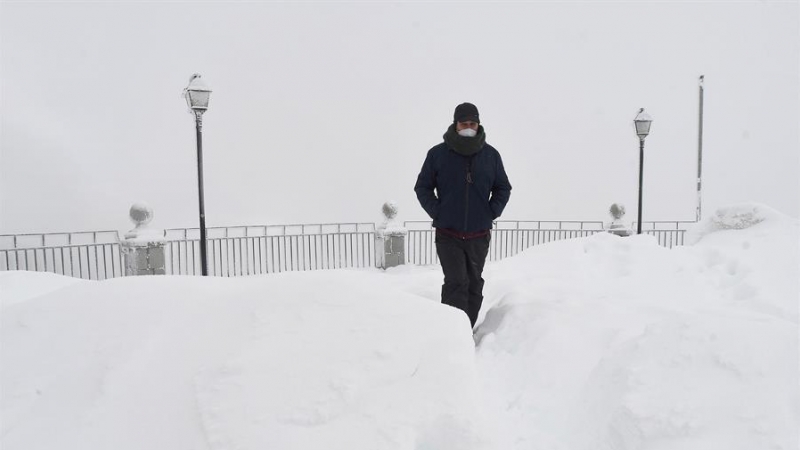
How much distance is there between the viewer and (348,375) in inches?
88.4

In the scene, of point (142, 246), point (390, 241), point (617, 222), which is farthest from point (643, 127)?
point (142, 246)

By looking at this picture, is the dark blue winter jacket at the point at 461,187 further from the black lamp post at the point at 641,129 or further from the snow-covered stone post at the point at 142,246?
the black lamp post at the point at 641,129

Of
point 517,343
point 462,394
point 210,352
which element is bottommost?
point 517,343

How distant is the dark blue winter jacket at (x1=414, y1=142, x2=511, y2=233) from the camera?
4.14m

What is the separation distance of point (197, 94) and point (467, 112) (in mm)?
6157

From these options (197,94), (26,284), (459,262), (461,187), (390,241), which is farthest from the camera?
(390,241)

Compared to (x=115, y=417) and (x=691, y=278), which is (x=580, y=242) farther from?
(x=115, y=417)

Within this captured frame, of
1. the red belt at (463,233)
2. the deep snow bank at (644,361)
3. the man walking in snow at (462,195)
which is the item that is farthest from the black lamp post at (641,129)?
the red belt at (463,233)

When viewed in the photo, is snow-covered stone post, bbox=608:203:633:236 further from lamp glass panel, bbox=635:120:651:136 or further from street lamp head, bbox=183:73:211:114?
street lamp head, bbox=183:73:211:114

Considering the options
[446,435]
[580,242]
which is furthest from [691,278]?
[446,435]

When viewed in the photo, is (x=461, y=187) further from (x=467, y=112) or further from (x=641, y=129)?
(x=641, y=129)

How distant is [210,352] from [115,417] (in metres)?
0.46

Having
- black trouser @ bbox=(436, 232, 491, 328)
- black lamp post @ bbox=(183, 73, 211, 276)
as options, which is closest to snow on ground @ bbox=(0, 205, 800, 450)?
black trouser @ bbox=(436, 232, 491, 328)

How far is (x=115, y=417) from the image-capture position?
6.81 feet
